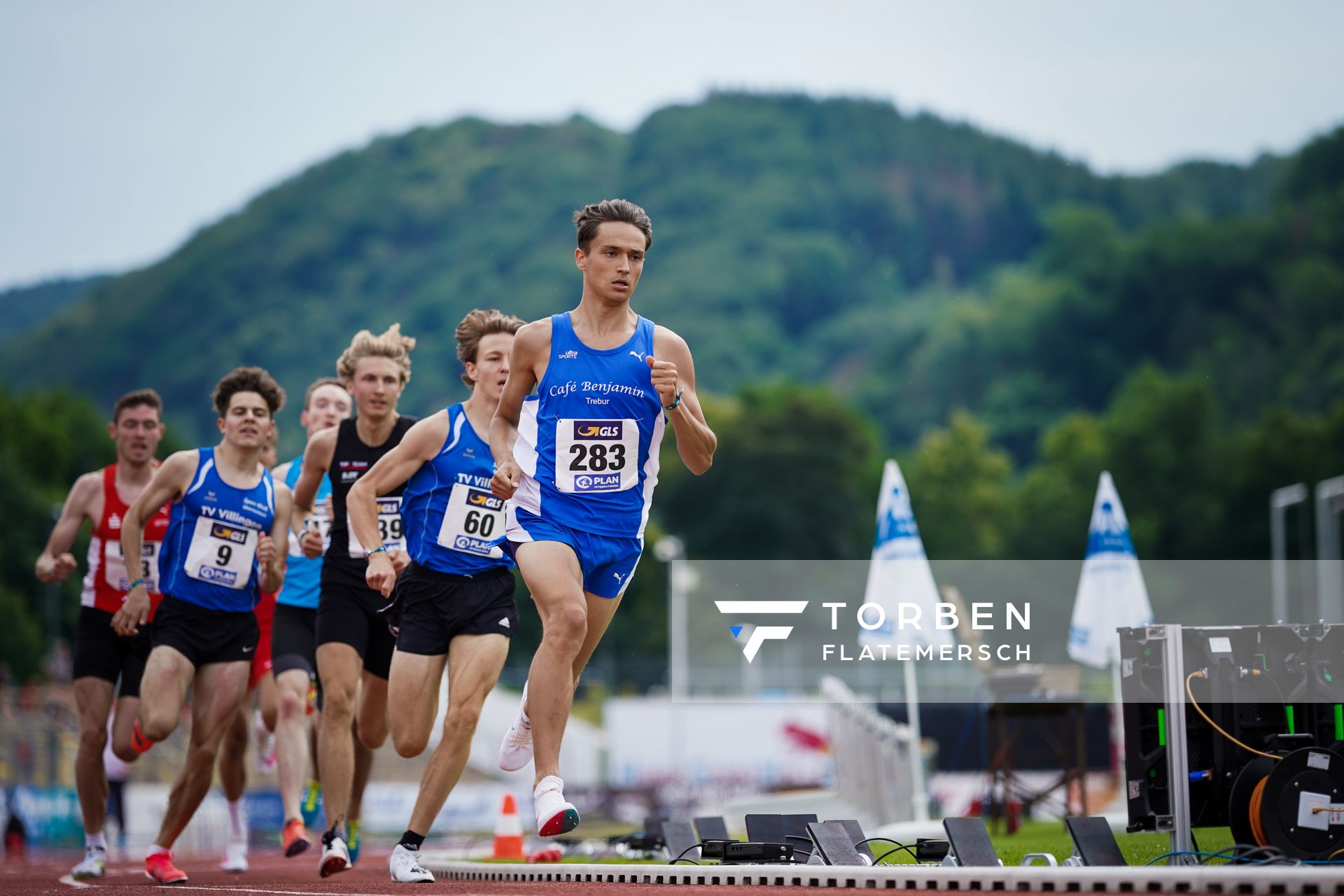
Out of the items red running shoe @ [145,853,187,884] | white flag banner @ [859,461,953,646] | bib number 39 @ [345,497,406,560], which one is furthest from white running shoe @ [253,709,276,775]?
white flag banner @ [859,461,953,646]

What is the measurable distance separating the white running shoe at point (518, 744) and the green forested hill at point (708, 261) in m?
127

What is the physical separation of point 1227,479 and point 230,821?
8581cm

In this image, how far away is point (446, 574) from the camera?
29.5 feet

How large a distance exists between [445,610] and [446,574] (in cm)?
20

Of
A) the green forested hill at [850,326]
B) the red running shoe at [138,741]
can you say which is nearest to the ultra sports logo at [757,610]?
the red running shoe at [138,741]

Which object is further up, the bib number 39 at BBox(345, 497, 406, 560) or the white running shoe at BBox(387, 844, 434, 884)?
the bib number 39 at BBox(345, 497, 406, 560)

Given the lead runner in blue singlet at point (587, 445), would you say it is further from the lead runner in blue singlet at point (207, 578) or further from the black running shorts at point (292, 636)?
the black running shorts at point (292, 636)

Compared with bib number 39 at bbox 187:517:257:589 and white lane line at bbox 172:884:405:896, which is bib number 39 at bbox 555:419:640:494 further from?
bib number 39 at bbox 187:517:257:589

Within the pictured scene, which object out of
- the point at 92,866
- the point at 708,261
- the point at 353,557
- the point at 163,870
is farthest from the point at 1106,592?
the point at 708,261

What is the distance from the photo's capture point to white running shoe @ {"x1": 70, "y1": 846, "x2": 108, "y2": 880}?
10641 mm

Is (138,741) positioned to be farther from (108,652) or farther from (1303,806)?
(1303,806)

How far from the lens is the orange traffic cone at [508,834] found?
13109mm

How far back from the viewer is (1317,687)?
26.3 feet

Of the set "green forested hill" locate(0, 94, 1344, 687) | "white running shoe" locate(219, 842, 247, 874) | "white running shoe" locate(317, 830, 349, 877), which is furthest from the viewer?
"green forested hill" locate(0, 94, 1344, 687)
